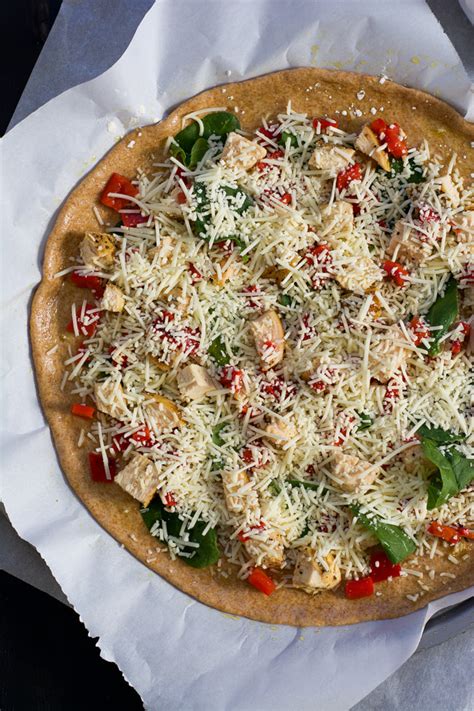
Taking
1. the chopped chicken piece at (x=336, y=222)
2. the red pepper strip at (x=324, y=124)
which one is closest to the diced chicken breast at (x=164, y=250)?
the chopped chicken piece at (x=336, y=222)

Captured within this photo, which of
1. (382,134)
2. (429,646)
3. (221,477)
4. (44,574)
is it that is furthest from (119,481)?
(382,134)

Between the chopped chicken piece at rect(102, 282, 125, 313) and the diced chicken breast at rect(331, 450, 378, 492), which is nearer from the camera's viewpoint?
the diced chicken breast at rect(331, 450, 378, 492)

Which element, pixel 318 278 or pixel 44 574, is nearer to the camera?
pixel 318 278

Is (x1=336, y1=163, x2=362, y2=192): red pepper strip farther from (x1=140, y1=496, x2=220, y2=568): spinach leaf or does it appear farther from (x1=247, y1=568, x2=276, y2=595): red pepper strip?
(x1=247, y1=568, x2=276, y2=595): red pepper strip

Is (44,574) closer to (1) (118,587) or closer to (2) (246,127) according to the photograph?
(1) (118,587)

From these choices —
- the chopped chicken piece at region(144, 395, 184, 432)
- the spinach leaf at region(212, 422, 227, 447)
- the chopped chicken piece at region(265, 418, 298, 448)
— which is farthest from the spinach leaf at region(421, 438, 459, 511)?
the chopped chicken piece at region(144, 395, 184, 432)

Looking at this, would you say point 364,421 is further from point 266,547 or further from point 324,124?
point 324,124

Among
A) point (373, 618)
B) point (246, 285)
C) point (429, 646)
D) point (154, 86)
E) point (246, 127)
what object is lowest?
point (429, 646)
